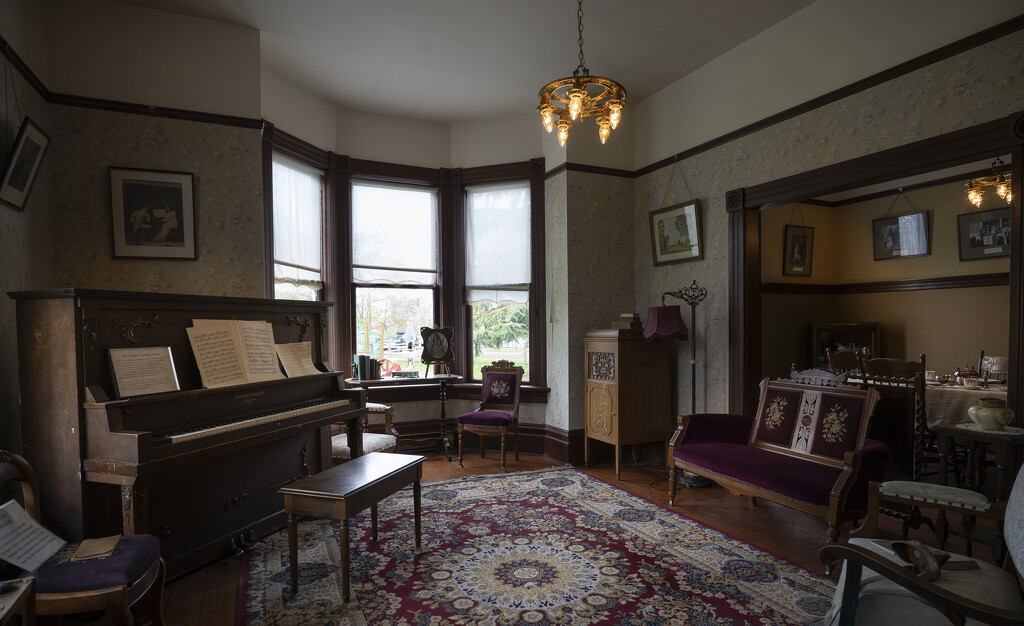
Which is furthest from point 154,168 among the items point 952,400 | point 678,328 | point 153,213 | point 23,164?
point 952,400

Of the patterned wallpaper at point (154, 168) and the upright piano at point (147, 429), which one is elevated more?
the patterned wallpaper at point (154, 168)

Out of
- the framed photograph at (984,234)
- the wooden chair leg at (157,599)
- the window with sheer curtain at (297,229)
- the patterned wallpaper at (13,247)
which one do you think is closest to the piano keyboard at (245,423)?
the wooden chair leg at (157,599)

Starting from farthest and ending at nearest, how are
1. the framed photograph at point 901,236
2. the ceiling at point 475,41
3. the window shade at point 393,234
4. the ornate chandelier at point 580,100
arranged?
the framed photograph at point 901,236 → the window shade at point 393,234 → the ceiling at point 475,41 → the ornate chandelier at point 580,100

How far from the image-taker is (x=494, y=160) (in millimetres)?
6168

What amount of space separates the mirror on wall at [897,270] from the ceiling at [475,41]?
2.37 metres

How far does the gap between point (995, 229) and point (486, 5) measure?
20.7ft

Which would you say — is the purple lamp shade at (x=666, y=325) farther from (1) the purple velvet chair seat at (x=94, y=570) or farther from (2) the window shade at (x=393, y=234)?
(1) the purple velvet chair seat at (x=94, y=570)

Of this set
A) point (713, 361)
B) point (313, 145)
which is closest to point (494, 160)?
point (313, 145)

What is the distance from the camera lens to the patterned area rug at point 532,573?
2562 mm

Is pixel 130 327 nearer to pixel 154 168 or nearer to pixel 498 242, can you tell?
pixel 154 168

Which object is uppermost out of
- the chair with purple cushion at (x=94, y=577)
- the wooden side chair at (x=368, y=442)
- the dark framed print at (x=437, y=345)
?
the dark framed print at (x=437, y=345)

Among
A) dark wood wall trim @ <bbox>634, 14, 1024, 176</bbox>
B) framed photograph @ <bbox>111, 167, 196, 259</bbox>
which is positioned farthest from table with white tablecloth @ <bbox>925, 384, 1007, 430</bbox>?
framed photograph @ <bbox>111, 167, 196, 259</bbox>

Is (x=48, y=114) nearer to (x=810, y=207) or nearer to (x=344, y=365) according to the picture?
(x=344, y=365)

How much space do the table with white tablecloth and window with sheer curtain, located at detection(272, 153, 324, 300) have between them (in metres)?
5.81
